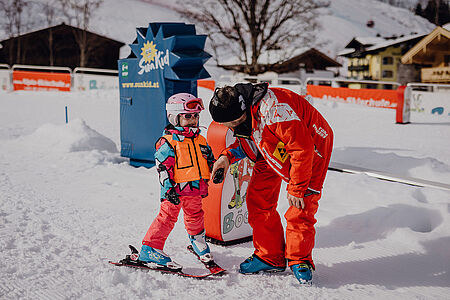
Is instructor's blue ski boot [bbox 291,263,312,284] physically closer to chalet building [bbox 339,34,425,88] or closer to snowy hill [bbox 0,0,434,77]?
chalet building [bbox 339,34,425,88]

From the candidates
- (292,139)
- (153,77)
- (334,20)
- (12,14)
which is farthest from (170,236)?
(334,20)

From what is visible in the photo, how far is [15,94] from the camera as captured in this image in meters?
18.3

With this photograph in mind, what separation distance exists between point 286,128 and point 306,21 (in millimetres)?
24780

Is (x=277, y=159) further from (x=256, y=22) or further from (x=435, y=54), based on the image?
(x=435, y=54)

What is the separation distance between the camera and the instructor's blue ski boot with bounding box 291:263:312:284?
297 centimetres

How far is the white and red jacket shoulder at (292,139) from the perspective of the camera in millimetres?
2766

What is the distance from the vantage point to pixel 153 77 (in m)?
6.51

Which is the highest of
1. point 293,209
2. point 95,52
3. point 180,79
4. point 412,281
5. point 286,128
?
point 95,52

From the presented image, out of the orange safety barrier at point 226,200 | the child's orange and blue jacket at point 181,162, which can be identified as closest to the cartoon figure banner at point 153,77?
the orange safety barrier at point 226,200

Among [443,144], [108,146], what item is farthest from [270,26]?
[108,146]

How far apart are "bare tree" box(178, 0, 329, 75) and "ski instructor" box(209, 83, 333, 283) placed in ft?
77.3

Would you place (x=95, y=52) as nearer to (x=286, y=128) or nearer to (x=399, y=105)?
(x=399, y=105)

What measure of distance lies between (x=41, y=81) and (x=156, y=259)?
1854cm

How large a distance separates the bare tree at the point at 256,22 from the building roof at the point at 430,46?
6.27m
